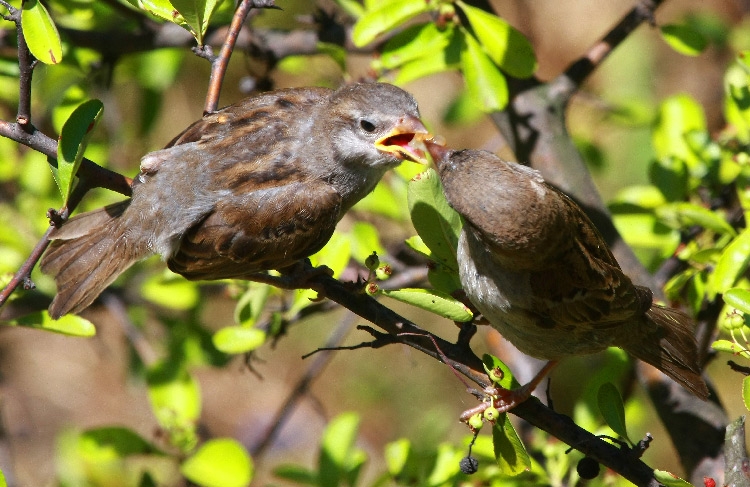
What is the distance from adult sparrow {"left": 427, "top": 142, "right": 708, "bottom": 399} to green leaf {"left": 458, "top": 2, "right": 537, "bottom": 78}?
0.52 metres

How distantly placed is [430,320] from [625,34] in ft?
12.6

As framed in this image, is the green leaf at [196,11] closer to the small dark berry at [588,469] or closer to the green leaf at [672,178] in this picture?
the small dark berry at [588,469]

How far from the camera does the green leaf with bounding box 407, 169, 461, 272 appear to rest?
2619 mm

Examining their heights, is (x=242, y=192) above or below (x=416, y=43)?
below

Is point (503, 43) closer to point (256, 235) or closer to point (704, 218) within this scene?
point (704, 218)

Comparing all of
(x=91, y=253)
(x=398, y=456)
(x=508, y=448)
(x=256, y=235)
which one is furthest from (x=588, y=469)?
(x=91, y=253)

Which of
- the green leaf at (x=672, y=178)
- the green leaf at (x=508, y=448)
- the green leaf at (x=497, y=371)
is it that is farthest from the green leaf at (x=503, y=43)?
the green leaf at (x=508, y=448)

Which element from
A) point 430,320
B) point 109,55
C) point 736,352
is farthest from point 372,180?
point 430,320

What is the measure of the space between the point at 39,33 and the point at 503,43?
67.1 inches

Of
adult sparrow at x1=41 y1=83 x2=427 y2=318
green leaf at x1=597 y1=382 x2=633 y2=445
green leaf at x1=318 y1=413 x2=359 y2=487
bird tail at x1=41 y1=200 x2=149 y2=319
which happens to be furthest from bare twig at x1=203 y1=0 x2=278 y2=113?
green leaf at x1=597 y1=382 x2=633 y2=445

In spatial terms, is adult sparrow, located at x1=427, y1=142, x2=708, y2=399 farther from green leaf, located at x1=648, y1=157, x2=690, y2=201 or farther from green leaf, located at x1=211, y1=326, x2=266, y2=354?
green leaf, located at x1=211, y1=326, x2=266, y2=354

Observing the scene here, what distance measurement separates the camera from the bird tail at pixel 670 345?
334 cm

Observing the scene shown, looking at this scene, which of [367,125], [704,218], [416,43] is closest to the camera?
[704,218]

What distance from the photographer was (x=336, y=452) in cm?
355
